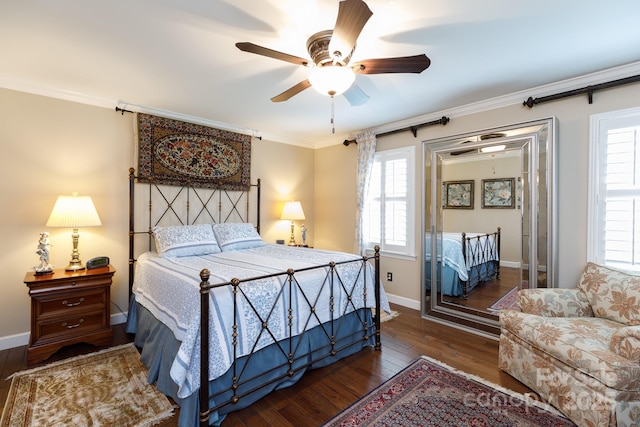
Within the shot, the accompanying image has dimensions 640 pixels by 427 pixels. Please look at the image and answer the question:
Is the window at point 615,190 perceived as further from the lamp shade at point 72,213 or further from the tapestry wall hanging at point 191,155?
the lamp shade at point 72,213

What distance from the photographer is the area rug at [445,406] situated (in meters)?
1.90

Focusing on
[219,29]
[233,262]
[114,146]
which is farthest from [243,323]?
[114,146]

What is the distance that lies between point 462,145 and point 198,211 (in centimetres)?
344

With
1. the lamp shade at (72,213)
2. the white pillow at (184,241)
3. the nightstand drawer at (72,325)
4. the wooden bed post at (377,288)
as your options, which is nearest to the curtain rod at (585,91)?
Answer: the wooden bed post at (377,288)

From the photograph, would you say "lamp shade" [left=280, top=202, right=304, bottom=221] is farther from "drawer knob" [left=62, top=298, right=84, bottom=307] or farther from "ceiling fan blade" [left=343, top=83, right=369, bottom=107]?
"drawer knob" [left=62, top=298, right=84, bottom=307]

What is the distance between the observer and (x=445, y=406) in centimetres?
204

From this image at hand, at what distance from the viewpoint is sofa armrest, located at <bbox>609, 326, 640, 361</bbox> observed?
1.71 m

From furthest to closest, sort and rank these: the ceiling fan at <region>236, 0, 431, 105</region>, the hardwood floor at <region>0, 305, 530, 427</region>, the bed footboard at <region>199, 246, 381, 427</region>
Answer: the hardwood floor at <region>0, 305, 530, 427</region> → the bed footboard at <region>199, 246, 381, 427</region> → the ceiling fan at <region>236, 0, 431, 105</region>

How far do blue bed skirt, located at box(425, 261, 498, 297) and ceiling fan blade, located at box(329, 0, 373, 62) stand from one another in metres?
2.88

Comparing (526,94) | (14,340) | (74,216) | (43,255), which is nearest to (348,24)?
(526,94)

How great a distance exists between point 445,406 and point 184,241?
2.79 meters

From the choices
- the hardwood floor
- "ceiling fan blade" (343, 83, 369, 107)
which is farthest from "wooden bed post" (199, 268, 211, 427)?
"ceiling fan blade" (343, 83, 369, 107)

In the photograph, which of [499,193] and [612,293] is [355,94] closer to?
[499,193]

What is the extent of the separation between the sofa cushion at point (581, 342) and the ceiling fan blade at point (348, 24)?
2342 millimetres
